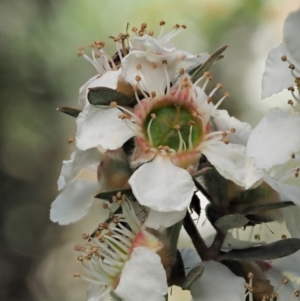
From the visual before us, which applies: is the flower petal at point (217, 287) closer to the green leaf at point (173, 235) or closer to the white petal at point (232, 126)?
the green leaf at point (173, 235)

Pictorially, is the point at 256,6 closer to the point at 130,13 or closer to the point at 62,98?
the point at 130,13

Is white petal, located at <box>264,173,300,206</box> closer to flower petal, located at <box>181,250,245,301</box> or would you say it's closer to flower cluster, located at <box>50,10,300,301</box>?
flower cluster, located at <box>50,10,300,301</box>

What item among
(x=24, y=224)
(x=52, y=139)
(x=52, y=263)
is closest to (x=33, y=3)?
(x=52, y=139)

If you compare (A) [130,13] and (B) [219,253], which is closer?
(B) [219,253]

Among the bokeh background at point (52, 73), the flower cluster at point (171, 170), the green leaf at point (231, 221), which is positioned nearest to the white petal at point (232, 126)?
the flower cluster at point (171, 170)

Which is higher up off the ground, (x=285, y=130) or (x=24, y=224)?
(x=285, y=130)

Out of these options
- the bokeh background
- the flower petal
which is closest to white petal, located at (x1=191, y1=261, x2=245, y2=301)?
the flower petal
